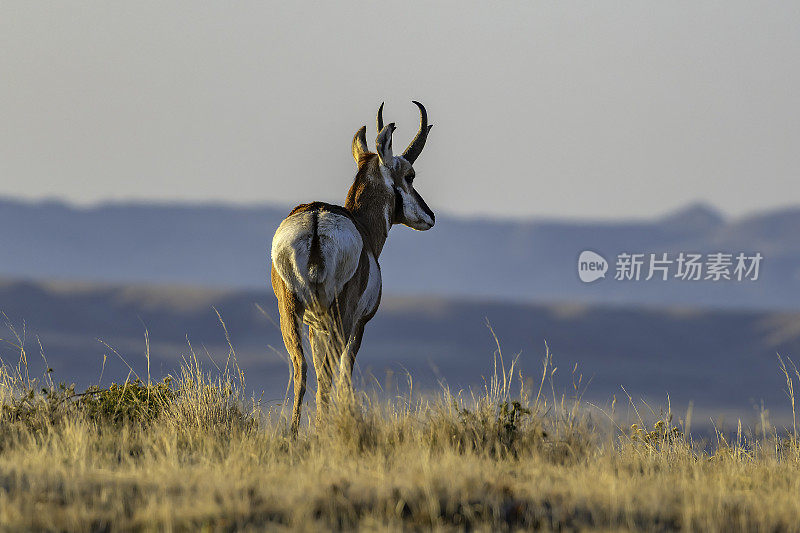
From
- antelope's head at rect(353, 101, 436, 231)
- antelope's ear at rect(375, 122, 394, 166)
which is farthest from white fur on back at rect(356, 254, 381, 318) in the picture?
antelope's ear at rect(375, 122, 394, 166)

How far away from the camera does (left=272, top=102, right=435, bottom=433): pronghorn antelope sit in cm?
938

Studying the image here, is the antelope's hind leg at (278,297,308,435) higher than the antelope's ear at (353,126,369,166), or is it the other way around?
the antelope's ear at (353,126,369,166)

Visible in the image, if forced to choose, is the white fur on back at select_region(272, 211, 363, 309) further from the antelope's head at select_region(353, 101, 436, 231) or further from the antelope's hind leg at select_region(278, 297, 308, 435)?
the antelope's head at select_region(353, 101, 436, 231)

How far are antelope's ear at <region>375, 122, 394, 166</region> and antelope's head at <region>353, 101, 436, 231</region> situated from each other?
6.1 inches

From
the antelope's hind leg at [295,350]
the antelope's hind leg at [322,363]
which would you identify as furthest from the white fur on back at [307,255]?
the antelope's hind leg at [322,363]

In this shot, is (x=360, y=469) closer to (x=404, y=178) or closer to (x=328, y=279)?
(x=328, y=279)

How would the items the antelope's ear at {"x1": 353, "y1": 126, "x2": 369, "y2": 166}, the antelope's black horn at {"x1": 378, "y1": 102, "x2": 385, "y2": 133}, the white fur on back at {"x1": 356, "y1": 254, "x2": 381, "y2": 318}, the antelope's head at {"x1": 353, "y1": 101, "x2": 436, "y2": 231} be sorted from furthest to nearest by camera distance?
1. the antelope's black horn at {"x1": 378, "y1": 102, "x2": 385, "y2": 133}
2. the antelope's ear at {"x1": 353, "y1": 126, "x2": 369, "y2": 166}
3. the antelope's head at {"x1": 353, "y1": 101, "x2": 436, "y2": 231}
4. the white fur on back at {"x1": 356, "y1": 254, "x2": 381, "y2": 318}

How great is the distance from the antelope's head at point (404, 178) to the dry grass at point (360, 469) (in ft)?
8.95

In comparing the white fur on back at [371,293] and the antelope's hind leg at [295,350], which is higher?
the white fur on back at [371,293]

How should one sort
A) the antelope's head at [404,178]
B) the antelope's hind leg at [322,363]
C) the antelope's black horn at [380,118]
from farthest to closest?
the antelope's black horn at [380,118]
the antelope's head at [404,178]
the antelope's hind leg at [322,363]

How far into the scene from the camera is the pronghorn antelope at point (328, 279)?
9383 millimetres

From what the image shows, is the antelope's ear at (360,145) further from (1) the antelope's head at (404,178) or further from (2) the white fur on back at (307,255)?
(2) the white fur on back at (307,255)

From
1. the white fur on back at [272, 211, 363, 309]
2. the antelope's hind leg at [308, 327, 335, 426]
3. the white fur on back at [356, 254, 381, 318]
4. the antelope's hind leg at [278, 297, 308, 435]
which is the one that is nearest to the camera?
the white fur on back at [272, 211, 363, 309]

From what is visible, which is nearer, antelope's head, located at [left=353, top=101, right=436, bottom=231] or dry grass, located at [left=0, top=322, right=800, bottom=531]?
dry grass, located at [left=0, top=322, right=800, bottom=531]
